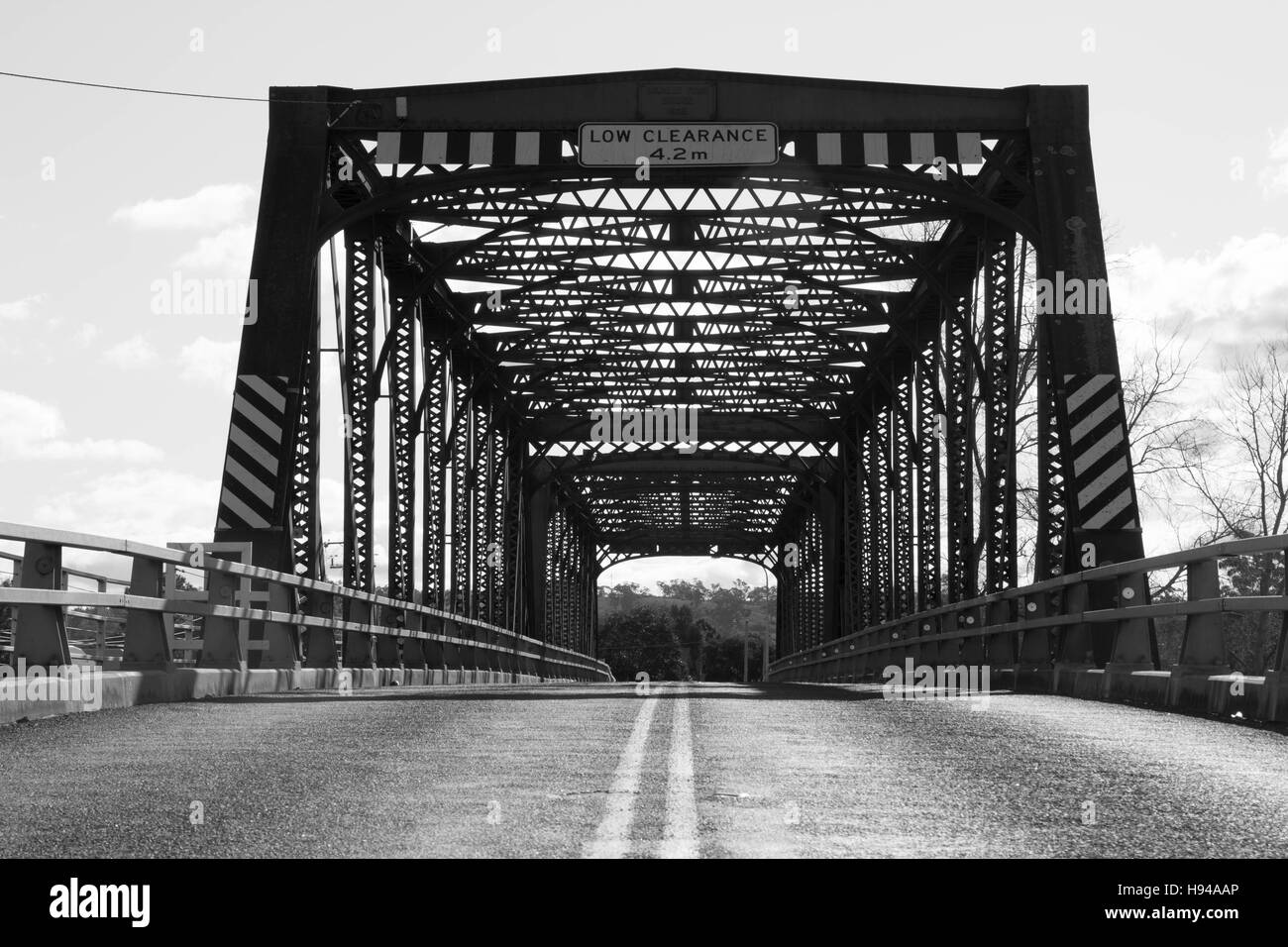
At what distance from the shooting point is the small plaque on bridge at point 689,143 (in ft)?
73.3

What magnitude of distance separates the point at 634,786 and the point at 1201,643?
21.4 ft

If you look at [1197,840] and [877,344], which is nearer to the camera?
[1197,840]

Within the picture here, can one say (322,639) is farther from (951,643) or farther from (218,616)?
(951,643)

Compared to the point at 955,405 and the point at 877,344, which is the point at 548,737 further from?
the point at 877,344

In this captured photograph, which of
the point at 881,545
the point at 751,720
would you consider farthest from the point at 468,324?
the point at 751,720

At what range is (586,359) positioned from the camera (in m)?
40.4

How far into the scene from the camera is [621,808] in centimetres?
623

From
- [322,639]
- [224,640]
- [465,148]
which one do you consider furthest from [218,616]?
[465,148]

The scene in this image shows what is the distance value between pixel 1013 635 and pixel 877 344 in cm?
1913

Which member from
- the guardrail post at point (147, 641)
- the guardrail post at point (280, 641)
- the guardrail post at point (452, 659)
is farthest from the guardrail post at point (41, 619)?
the guardrail post at point (452, 659)

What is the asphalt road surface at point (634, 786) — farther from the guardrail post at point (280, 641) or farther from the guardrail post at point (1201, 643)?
the guardrail post at point (280, 641)

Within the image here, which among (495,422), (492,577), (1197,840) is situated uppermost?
(495,422)

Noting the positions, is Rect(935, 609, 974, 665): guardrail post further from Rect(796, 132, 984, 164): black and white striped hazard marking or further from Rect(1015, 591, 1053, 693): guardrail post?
Rect(796, 132, 984, 164): black and white striped hazard marking

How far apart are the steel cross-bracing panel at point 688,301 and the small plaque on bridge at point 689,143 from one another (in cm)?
7
